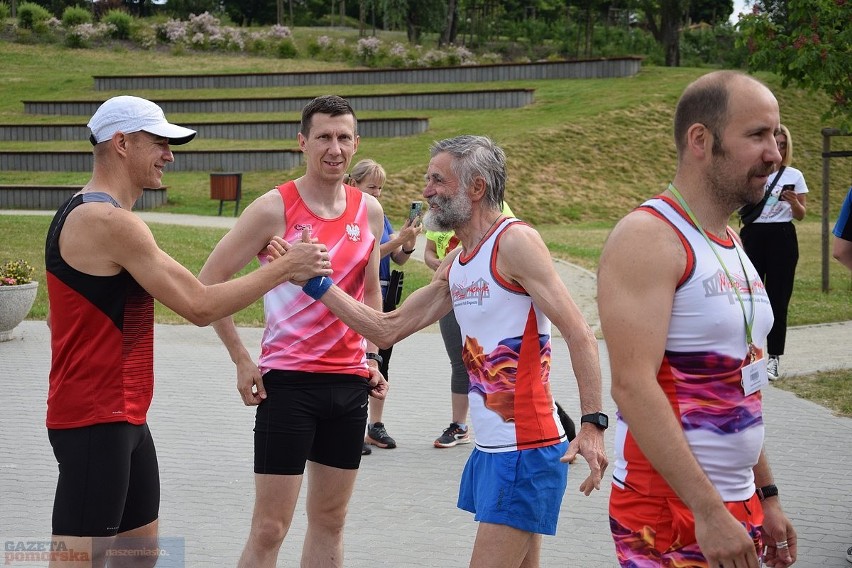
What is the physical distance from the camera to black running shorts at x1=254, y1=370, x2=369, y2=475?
4.41 meters

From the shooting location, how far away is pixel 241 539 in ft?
18.7

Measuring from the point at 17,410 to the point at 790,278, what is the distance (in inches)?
278

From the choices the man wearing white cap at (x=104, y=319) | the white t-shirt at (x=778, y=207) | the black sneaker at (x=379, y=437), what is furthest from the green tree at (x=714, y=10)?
the man wearing white cap at (x=104, y=319)

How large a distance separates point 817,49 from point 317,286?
10733mm

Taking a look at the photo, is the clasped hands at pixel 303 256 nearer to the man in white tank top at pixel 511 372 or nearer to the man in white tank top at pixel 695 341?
the man in white tank top at pixel 511 372

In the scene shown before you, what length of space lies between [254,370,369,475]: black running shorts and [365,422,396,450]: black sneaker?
298cm

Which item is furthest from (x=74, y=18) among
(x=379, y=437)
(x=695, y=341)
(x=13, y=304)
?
(x=695, y=341)

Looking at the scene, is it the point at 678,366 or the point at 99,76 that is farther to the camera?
the point at 99,76

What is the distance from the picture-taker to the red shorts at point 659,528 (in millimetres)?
2814

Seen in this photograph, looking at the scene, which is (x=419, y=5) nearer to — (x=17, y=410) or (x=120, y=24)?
(x=120, y=24)

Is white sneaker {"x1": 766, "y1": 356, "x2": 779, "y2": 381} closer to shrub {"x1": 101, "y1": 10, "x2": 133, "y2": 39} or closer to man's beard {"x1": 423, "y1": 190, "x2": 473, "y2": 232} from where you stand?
man's beard {"x1": 423, "y1": 190, "x2": 473, "y2": 232}

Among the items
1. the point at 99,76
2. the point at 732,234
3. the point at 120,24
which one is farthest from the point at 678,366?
the point at 120,24

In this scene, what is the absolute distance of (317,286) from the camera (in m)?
4.29

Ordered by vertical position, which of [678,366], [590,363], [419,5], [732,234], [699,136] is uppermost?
[419,5]
